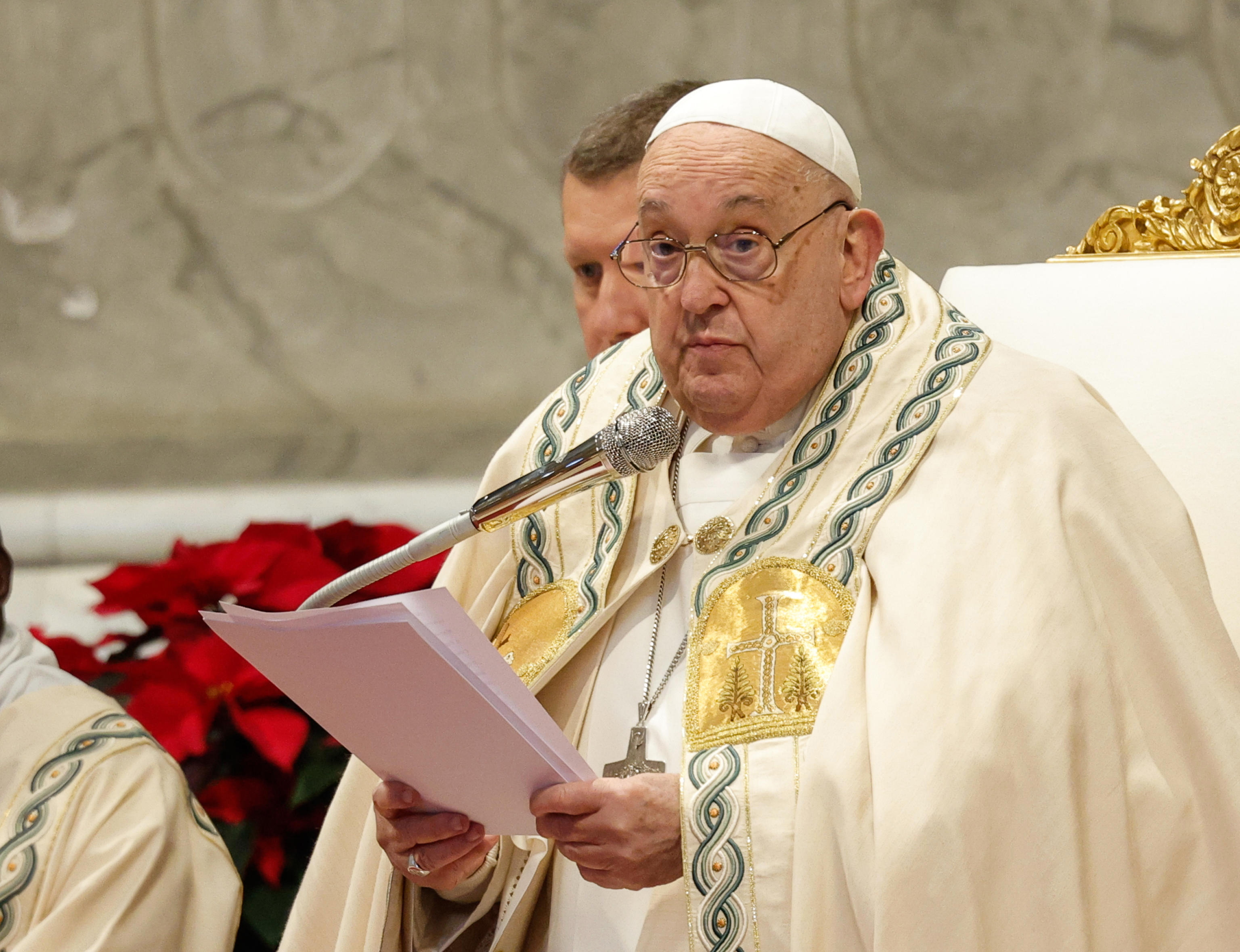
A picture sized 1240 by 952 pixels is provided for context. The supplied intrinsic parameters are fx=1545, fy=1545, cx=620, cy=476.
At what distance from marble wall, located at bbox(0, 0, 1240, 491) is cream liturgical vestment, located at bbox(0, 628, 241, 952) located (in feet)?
5.45

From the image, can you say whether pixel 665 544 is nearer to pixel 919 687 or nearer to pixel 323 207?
pixel 919 687

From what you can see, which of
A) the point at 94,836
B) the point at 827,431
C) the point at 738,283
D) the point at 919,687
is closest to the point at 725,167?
the point at 738,283

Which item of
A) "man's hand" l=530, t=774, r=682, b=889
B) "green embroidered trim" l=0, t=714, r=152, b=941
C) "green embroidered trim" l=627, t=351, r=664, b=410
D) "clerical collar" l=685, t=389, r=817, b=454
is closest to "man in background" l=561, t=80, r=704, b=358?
"green embroidered trim" l=627, t=351, r=664, b=410

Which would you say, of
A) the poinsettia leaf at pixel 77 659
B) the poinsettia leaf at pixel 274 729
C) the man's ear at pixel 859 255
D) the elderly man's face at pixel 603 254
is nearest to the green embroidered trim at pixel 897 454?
the man's ear at pixel 859 255

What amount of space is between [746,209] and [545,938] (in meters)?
1.06

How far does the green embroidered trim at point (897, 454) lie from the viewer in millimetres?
2010

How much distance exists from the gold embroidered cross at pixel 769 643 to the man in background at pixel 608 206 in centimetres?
99

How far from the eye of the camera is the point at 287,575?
307 cm

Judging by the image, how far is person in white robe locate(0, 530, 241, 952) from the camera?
2.30 metres

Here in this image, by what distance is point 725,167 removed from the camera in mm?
2086

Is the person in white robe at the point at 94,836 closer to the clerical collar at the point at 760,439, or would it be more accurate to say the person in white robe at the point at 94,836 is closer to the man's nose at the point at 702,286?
the clerical collar at the point at 760,439

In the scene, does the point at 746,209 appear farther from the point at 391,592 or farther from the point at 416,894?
the point at 391,592

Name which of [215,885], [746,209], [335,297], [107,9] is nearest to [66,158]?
[107,9]

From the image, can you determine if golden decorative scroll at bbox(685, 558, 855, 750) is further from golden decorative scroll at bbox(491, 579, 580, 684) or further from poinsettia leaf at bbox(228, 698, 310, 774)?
poinsettia leaf at bbox(228, 698, 310, 774)
